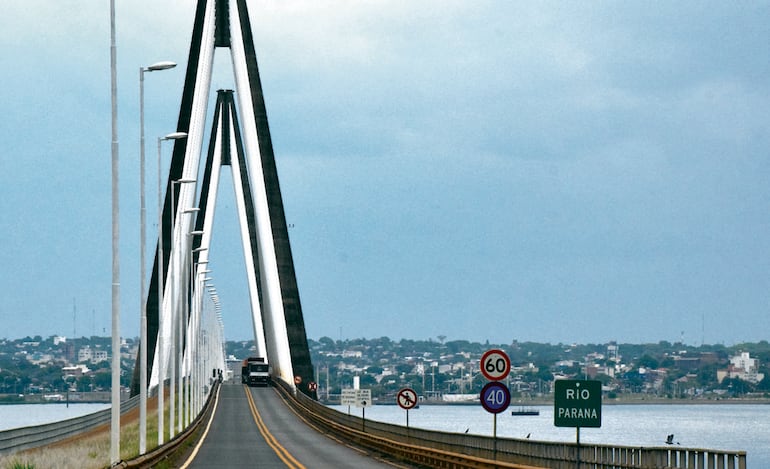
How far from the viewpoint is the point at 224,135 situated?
531ft

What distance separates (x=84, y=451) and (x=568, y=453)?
19698 mm

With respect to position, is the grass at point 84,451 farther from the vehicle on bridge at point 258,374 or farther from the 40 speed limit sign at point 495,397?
the vehicle on bridge at point 258,374

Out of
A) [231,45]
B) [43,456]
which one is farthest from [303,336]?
[43,456]

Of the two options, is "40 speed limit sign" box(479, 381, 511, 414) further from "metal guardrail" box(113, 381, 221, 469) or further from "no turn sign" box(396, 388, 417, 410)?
"no turn sign" box(396, 388, 417, 410)

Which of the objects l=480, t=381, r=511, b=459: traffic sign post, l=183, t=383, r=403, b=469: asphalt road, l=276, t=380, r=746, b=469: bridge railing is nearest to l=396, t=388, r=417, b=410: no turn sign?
l=276, t=380, r=746, b=469: bridge railing

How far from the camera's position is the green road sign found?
22.8 m

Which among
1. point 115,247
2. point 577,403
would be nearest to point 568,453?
point 577,403

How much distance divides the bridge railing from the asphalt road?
1.95 metres

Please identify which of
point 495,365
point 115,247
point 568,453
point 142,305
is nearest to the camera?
point 495,365

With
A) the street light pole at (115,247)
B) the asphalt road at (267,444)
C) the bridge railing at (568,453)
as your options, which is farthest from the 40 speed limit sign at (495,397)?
the asphalt road at (267,444)

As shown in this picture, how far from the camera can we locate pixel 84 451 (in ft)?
142

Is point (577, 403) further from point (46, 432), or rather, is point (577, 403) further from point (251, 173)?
point (251, 173)

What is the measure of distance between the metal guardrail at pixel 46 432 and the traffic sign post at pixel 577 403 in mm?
20620

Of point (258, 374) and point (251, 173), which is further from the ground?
point (251, 173)
